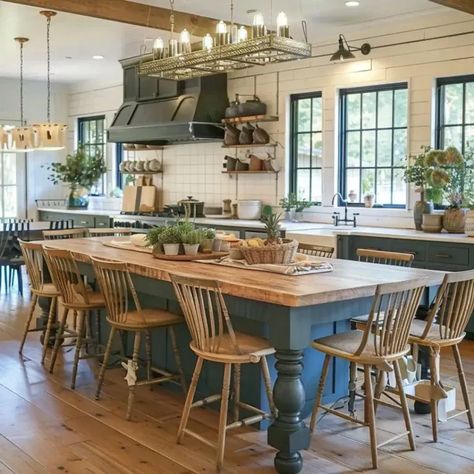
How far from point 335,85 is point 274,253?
3.76 m

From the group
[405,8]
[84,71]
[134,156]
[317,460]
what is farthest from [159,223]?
[317,460]

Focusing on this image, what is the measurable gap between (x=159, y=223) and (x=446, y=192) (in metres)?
3.51

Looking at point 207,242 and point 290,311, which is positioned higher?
point 207,242

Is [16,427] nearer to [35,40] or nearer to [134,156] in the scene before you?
[35,40]

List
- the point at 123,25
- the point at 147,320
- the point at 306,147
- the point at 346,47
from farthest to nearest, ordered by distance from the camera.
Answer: the point at 306,147
the point at 346,47
the point at 123,25
the point at 147,320

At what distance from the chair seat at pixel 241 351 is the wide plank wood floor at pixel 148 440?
50cm

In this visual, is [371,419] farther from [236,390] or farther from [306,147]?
[306,147]

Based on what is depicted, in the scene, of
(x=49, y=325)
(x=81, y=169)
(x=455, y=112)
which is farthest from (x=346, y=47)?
(x=81, y=169)

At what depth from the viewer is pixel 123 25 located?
22.3ft

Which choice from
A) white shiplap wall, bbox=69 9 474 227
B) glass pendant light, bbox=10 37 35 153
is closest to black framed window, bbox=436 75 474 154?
white shiplap wall, bbox=69 9 474 227

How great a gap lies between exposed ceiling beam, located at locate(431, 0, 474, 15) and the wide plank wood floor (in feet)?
9.39

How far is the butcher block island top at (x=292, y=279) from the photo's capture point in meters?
3.06

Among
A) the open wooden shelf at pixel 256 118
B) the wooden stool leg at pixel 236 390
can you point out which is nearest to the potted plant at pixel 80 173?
the open wooden shelf at pixel 256 118

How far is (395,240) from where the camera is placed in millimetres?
5965
